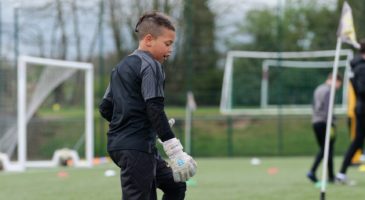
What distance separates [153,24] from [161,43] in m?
0.14

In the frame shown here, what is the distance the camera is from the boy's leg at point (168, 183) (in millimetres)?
5305

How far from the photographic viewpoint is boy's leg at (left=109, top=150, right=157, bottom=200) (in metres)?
4.95

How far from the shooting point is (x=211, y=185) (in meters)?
10.6

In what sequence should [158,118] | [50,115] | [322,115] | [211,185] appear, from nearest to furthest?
[158,118] → [211,185] → [322,115] → [50,115]

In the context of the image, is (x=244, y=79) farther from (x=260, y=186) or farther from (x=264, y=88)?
(x=260, y=186)

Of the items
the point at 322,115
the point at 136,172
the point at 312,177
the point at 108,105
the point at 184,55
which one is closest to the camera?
the point at 136,172

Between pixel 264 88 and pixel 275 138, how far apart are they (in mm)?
1792

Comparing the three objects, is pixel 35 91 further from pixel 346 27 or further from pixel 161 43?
pixel 161 43

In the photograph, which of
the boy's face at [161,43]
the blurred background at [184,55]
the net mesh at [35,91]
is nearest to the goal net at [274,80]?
the blurred background at [184,55]

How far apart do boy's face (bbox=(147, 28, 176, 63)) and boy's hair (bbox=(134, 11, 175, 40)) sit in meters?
0.03

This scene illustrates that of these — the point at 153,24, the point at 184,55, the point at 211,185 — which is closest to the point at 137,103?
the point at 153,24

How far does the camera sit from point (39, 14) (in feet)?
59.3

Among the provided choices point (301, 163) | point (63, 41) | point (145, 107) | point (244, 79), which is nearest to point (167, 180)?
point (145, 107)

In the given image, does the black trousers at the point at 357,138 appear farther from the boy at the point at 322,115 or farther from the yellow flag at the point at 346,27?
the yellow flag at the point at 346,27
